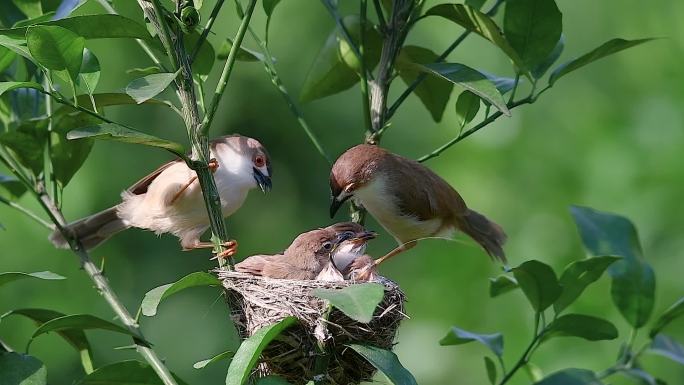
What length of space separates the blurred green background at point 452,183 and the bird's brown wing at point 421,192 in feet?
5.98

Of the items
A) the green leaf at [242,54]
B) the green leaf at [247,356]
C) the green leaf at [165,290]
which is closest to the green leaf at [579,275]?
the green leaf at [247,356]

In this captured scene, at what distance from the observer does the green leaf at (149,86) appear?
219 cm

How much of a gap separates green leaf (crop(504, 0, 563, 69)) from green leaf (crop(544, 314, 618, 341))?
0.73 metres

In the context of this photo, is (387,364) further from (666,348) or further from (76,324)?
(666,348)

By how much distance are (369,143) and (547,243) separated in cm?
369

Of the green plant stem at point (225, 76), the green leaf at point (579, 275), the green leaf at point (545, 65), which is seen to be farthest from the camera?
the green leaf at point (545, 65)

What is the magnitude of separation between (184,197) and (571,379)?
187 cm

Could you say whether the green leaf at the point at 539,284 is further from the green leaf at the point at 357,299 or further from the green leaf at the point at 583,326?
the green leaf at the point at 357,299

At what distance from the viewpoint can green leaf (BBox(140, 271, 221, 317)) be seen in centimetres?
222

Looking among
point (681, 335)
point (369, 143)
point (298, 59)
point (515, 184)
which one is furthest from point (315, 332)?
point (298, 59)

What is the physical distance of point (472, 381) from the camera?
6953 millimetres

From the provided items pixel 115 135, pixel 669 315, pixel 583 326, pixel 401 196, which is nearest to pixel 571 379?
pixel 583 326

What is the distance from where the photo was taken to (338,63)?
340 centimetres

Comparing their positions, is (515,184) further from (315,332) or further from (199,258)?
(315,332)
